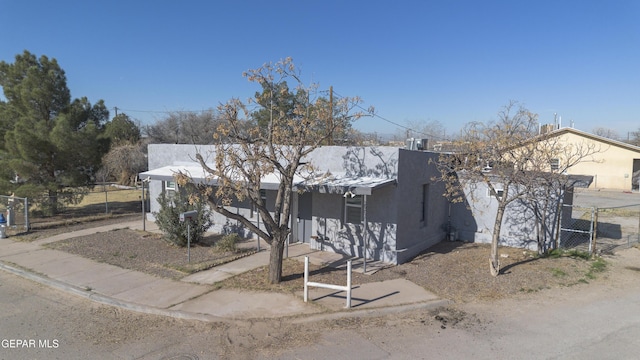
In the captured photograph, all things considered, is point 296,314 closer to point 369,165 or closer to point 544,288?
point 369,165

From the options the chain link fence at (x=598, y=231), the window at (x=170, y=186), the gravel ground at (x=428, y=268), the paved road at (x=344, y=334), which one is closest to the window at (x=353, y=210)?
the gravel ground at (x=428, y=268)

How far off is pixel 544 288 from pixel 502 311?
2037 millimetres

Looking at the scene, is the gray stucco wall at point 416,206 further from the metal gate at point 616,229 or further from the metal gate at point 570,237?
the metal gate at point 616,229

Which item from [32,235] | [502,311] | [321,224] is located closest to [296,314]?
[502,311]

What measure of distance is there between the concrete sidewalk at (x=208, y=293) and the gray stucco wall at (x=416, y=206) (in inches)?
54.0

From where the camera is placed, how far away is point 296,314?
7102mm

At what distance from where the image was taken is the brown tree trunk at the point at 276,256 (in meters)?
8.59

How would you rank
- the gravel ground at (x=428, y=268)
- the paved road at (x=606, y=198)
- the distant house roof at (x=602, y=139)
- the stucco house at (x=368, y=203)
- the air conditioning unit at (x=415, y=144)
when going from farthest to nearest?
1. the distant house roof at (x=602, y=139)
2. the paved road at (x=606, y=198)
3. the air conditioning unit at (x=415, y=144)
4. the stucco house at (x=368, y=203)
5. the gravel ground at (x=428, y=268)

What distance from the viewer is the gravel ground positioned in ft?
28.6

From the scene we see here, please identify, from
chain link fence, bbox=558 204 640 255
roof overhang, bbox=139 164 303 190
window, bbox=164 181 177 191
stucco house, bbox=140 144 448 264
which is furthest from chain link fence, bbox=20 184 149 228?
chain link fence, bbox=558 204 640 255

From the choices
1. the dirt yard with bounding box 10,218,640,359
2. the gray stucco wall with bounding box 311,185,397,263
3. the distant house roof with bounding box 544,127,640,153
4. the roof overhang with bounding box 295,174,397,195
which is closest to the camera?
the dirt yard with bounding box 10,218,640,359

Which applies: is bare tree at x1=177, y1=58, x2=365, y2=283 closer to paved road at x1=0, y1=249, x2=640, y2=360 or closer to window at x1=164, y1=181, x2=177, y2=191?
paved road at x1=0, y1=249, x2=640, y2=360

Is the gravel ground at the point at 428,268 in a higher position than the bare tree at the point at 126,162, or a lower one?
lower

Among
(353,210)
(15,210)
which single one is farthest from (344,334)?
(15,210)
